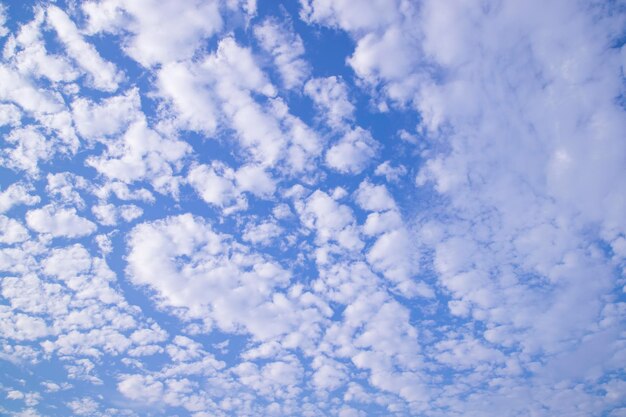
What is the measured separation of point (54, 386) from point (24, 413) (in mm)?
7628

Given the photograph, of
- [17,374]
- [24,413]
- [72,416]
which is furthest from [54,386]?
[24,413]

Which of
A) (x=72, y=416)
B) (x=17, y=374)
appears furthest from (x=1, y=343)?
(x=72, y=416)

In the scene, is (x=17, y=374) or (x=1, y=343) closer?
(x=1, y=343)

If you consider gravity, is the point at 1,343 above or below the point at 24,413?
above

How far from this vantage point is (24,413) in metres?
31.8

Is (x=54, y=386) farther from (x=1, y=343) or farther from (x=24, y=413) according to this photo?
(x=24, y=413)

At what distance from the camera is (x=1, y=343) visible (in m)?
25.2

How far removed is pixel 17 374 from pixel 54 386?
277 centimetres

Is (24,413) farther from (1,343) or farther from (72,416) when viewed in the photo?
(1,343)

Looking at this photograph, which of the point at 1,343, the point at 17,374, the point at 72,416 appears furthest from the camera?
the point at 72,416

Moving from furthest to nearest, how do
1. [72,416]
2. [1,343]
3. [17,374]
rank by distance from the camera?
[72,416], [17,374], [1,343]

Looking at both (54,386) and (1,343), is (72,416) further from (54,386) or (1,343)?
(1,343)

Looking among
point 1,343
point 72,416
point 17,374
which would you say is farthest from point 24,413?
point 1,343

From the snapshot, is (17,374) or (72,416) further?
(72,416)
